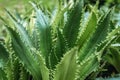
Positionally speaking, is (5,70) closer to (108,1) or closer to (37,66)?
(37,66)

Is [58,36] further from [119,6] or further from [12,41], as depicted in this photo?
[119,6]

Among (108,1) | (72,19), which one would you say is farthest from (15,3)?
(72,19)

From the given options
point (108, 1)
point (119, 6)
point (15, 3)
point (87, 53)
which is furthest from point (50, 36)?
point (15, 3)

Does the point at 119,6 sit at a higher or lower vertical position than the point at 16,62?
higher

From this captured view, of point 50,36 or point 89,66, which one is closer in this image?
point 89,66

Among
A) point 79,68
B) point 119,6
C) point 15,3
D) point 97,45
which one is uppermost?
point 15,3

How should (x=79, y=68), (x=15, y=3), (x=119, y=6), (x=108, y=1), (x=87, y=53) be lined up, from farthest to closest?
(x=15, y=3), (x=108, y=1), (x=119, y=6), (x=87, y=53), (x=79, y=68)

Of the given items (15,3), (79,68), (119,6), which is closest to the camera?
(79,68)
